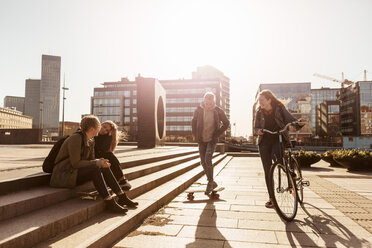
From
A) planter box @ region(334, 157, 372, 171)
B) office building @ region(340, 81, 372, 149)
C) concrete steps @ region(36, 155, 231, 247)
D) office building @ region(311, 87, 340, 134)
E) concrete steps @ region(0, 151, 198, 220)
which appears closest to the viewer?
concrete steps @ region(36, 155, 231, 247)

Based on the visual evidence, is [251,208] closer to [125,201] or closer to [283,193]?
[283,193]

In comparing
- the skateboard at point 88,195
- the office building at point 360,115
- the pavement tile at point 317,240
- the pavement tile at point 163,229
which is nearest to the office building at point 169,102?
the office building at point 360,115

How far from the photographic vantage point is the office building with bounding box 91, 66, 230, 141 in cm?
8550

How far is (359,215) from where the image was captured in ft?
13.2

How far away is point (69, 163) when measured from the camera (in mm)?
3566

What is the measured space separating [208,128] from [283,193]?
187 cm

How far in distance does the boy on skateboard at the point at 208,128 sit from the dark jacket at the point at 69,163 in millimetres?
2255

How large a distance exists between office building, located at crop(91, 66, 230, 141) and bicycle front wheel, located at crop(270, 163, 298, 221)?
248ft

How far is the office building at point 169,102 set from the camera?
3366 inches

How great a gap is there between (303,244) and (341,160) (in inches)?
348

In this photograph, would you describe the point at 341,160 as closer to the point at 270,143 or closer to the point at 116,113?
the point at 270,143

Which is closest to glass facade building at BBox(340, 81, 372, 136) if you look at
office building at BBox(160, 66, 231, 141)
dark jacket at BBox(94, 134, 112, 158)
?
office building at BBox(160, 66, 231, 141)

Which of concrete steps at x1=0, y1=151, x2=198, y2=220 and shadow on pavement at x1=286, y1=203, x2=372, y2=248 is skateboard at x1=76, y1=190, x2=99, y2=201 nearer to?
concrete steps at x1=0, y1=151, x2=198, y2=220

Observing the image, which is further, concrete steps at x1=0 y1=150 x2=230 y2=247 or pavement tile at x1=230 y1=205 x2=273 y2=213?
pavement tile at x1=230 y1=205 x2=273 y2=213
